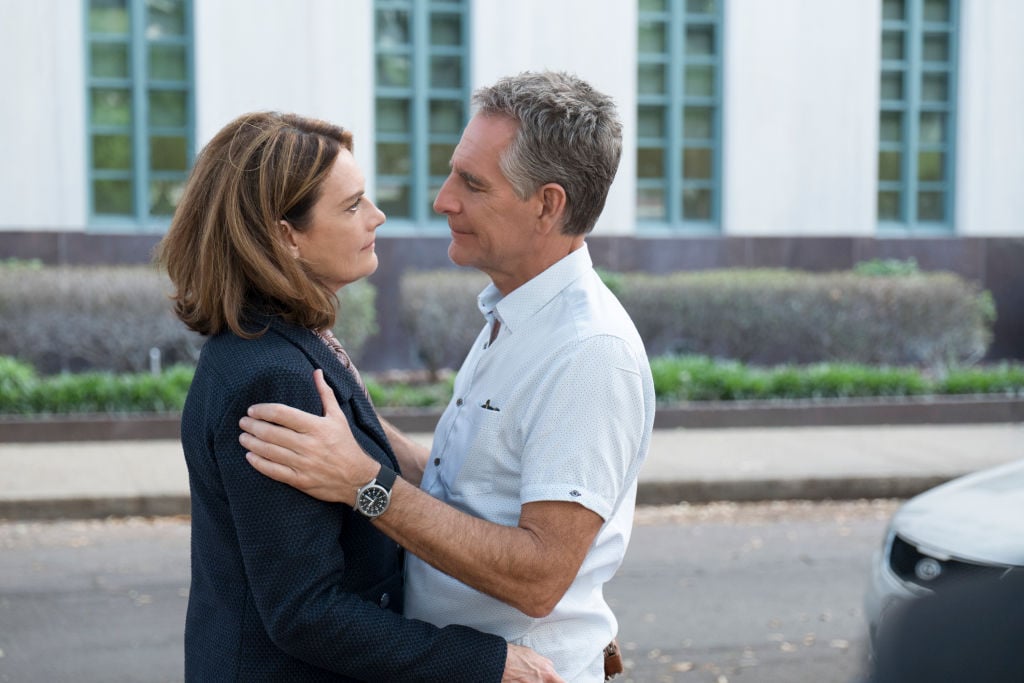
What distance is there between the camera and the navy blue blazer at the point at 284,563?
2.17 meters

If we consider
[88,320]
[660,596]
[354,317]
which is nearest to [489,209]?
[660,596]

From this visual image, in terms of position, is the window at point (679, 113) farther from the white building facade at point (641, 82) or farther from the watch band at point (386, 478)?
the watch band at point (386, 478)

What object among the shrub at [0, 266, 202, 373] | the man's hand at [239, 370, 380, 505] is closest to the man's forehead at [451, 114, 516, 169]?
the man's hand at [239, 370, 380, 505]

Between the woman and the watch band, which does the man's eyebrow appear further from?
the watch band

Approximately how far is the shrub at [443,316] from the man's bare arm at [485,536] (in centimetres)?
1136

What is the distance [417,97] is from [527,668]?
1422cm

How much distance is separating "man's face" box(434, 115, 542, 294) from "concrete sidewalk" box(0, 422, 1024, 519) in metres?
6.97

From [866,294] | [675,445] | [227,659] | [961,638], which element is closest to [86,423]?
[675,445]

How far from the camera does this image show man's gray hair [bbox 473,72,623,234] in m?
2.42

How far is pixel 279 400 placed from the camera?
2.21 meters

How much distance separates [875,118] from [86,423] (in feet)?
35.5

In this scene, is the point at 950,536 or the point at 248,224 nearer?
the point at 248,224

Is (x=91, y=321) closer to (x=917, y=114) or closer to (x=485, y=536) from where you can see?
(x=917, y=114)

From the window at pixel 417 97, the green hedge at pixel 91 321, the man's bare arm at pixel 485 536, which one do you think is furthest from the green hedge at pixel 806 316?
the man's bare arm at pixel 485 536
